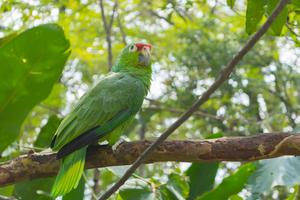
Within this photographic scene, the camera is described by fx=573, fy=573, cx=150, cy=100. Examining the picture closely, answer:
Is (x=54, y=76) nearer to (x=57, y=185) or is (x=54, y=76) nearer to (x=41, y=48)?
(x=41, y=48)

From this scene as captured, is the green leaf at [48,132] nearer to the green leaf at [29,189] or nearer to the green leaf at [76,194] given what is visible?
the green leaf at [29,189]

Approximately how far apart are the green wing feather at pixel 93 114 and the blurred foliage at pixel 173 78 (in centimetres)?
17

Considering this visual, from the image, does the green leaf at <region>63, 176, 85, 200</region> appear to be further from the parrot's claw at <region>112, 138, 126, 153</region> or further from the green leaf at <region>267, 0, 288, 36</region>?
the green leaf at <region>267, 0, 288, 36</region>

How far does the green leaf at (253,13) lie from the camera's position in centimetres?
213

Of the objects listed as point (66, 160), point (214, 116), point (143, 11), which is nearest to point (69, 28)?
point (143, 11)

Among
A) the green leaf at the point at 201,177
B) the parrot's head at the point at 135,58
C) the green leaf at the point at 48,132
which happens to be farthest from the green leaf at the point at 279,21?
the green leaf at the point at 48,132

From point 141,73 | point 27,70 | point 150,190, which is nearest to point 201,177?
point 150,190

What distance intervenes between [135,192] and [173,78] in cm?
200

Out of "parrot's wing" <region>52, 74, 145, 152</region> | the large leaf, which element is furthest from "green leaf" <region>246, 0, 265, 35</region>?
the large leaf

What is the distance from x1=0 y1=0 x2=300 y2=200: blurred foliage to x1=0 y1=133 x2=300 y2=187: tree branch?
86 mm

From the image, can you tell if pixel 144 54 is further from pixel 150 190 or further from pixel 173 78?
pixel 173 78

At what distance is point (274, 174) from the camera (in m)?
2.24

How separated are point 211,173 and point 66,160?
23.2 inches

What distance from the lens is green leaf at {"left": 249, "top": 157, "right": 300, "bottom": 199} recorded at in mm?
2201
